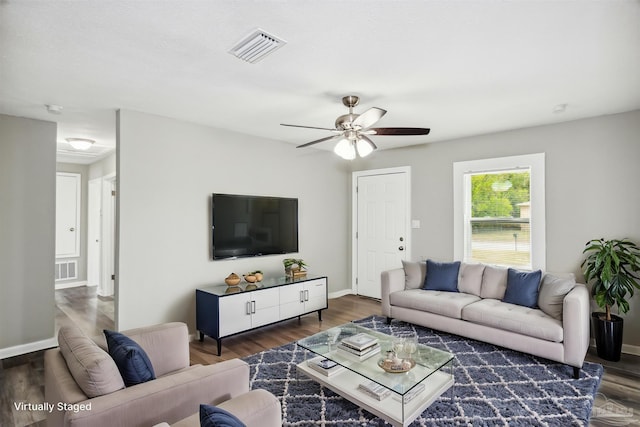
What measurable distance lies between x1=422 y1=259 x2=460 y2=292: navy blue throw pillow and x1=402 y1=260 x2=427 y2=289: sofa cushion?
3.6 inches

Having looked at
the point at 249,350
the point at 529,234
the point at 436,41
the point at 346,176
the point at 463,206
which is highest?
the point at 436,41

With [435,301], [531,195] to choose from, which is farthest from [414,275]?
[531,195]

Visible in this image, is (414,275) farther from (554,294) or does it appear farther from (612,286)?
(612,286)

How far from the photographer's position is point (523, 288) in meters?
3.54

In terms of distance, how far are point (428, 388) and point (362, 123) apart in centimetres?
211

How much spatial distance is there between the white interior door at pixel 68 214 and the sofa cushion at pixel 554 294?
7.75 meters

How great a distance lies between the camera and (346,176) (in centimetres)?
605

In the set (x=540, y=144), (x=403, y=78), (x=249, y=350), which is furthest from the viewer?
(x=540, y=144)

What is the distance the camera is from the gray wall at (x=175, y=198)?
3.46m

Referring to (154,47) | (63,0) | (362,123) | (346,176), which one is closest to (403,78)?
(362,123)

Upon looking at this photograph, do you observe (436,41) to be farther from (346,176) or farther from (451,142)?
(346,176)

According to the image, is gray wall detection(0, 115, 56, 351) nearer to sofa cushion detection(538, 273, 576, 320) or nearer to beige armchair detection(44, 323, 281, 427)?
beige armchair detection(44, 323, 281, 427)

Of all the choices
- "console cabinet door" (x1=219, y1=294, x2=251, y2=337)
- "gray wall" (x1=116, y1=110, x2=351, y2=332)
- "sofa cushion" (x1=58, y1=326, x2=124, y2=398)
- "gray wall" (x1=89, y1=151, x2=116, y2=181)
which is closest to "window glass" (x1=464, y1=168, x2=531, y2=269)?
"gray wall" (x1=116, y1=110, x2=351, y2=332)

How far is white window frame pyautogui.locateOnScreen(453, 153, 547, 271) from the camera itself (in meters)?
4.06
